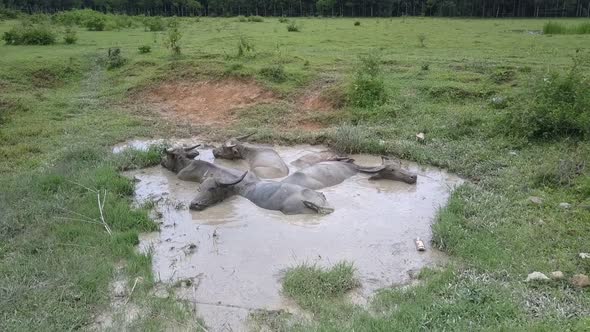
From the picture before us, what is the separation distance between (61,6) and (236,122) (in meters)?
49.3

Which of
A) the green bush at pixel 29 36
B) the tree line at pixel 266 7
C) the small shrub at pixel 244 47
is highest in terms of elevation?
the tree line at pixel 266 7

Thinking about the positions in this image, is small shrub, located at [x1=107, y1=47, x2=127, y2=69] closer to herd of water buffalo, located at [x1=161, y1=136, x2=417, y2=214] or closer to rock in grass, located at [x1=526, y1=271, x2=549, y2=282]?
herd of water buffalo, located at [x1=161, y1=136, x2=417, y2=214]

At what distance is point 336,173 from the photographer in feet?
25.6

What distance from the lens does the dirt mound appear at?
38.3 feet

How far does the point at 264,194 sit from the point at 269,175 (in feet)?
3.29

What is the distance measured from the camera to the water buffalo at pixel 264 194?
21.7 ft

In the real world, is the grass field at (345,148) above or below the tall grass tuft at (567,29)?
below

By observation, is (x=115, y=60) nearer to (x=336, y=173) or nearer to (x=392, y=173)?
(x=336, y=173)

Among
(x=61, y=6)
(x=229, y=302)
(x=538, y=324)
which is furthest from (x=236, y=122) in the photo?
(x=61, y=6)

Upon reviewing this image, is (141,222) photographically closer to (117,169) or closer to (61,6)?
(117,169)

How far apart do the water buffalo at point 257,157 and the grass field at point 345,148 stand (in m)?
0.99

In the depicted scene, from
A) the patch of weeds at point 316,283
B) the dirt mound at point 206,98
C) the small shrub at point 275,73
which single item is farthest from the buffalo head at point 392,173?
the small shrub at point 275,73

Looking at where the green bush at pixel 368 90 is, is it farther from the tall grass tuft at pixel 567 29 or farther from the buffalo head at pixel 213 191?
the tall grass tuft at pixel 567 29

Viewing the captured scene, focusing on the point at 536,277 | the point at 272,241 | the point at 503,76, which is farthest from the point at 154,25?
the point at 536,277
